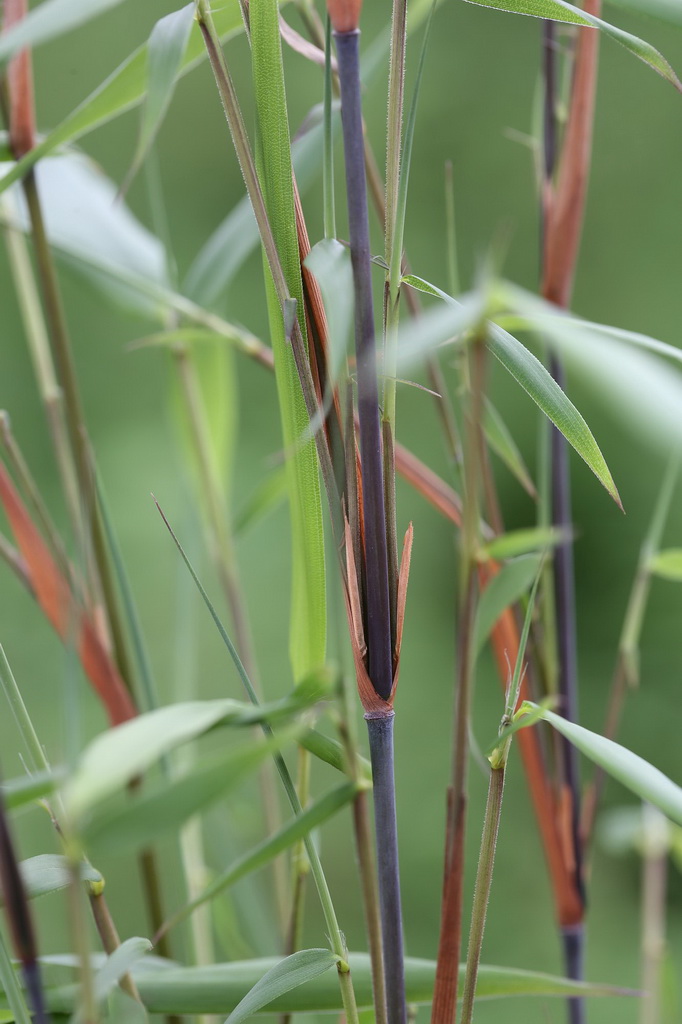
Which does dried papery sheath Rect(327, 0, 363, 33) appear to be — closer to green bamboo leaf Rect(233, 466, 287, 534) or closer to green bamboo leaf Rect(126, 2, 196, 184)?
green bamboo leaf Rect(126, 2, 196, 184)

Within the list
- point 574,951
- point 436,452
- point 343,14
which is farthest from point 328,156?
point 436,452

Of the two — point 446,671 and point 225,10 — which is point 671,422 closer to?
point 225,10

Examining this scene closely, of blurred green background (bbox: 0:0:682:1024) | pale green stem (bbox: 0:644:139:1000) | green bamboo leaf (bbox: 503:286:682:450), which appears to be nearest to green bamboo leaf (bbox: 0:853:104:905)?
pale green stem (bbox: 0:644:139:1000)

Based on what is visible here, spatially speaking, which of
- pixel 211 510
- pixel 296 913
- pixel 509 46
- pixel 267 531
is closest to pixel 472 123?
pixel 509 46

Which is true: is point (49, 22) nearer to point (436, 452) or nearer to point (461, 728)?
point (461, 728)

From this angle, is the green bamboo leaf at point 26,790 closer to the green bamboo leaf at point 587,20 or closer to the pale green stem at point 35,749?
the pale green stem at point 35,749

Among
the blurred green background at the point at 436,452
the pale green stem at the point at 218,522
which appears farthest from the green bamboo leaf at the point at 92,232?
the blurred green background at the point at 436,452
